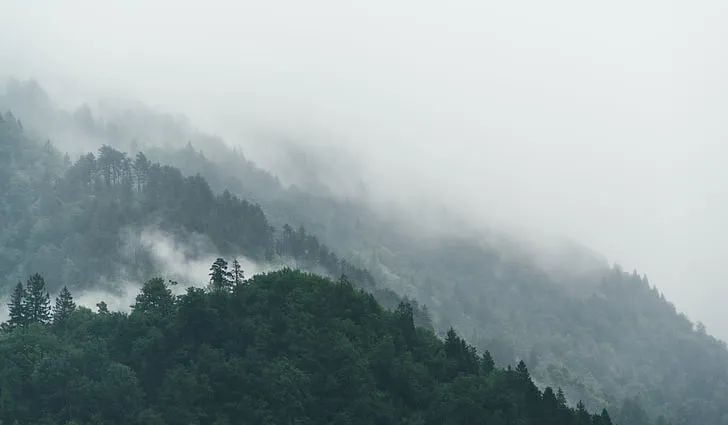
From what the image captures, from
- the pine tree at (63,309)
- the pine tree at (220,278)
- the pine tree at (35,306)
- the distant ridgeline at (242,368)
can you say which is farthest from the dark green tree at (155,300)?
the pine tree at (35,306)

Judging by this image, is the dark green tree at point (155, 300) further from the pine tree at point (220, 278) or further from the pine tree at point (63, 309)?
the pine tree at point (63, 309)

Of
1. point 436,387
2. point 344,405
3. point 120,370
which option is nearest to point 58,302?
point 120,370

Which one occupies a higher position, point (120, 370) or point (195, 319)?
point (195, 319)

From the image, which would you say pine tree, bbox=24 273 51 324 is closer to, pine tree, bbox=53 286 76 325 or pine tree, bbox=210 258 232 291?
pine tree, bbox=53 286 76 325

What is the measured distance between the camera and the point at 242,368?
174 metres

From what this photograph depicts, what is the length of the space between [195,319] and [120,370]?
69.0 ft

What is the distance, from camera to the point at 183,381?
543 ft

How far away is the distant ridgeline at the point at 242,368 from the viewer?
16012cm

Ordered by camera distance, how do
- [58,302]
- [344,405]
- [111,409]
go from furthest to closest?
[58,302] → [344,405] → [111,409]

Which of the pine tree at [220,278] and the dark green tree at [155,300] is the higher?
the pine tree at [220,278]

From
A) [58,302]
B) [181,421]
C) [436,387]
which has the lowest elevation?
[181,421]

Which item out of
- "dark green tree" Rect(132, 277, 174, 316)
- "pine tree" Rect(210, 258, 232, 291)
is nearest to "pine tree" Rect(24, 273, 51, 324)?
"dark green tree" Rect(132, 277, 174, 316)

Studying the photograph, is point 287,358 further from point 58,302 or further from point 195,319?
point 58,302

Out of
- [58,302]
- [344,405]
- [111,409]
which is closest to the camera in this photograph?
[111,409]
